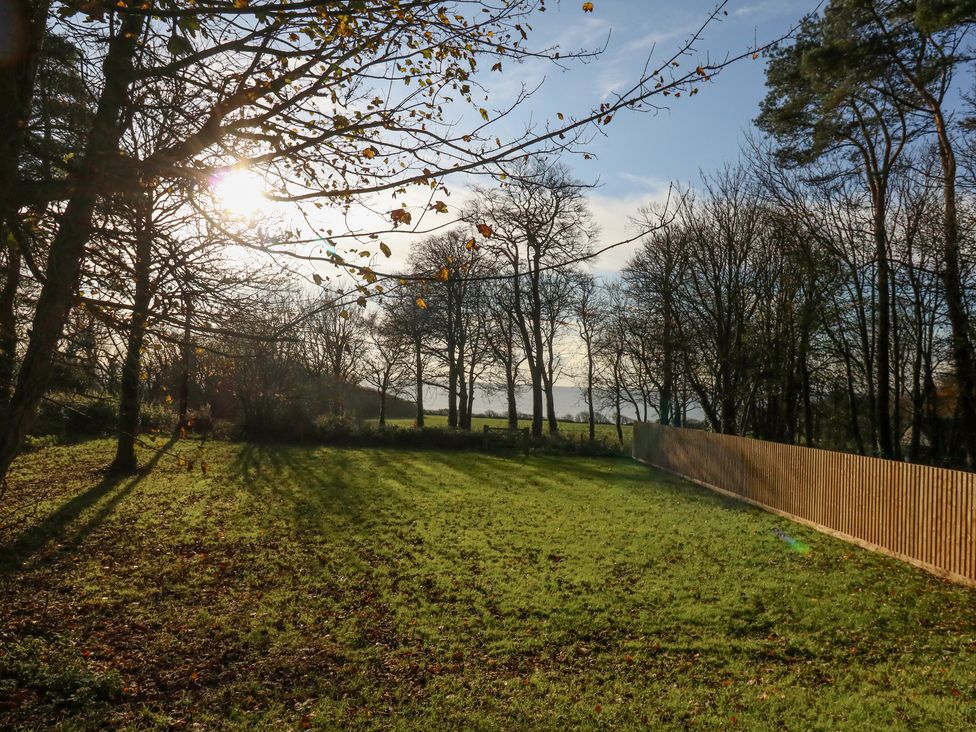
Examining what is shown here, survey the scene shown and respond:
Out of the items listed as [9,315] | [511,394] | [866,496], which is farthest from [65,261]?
[511,394]

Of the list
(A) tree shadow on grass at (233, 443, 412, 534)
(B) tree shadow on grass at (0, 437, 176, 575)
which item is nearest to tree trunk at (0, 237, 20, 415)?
(B) tree shadow on grass at (0, 437, 176, 575)

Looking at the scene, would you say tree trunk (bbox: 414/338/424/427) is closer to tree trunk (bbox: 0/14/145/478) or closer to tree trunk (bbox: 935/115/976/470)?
tree trunk (bbox: 935/115/976/470)

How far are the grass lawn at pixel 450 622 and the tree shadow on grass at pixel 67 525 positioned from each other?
0.16ft

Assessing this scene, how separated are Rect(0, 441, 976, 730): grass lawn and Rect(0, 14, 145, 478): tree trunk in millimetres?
2556

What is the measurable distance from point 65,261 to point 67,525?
27.8 feet

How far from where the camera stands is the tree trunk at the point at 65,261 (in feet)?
12.2

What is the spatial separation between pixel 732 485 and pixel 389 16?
16.1m

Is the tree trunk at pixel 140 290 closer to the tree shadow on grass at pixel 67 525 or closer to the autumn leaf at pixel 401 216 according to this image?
the tree shadow on grass at pixel 67 525

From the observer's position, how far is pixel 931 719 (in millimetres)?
4984

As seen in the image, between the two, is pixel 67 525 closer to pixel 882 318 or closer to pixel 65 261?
pixel 65 261

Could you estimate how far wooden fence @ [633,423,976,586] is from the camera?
908cm

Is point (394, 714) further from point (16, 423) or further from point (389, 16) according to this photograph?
point (389, 16)

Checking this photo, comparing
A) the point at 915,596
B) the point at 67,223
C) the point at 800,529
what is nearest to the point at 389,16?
the point at 67,223

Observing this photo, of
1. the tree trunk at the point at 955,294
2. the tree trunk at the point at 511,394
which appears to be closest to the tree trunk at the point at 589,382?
the tree trunk at the point at 511,394
